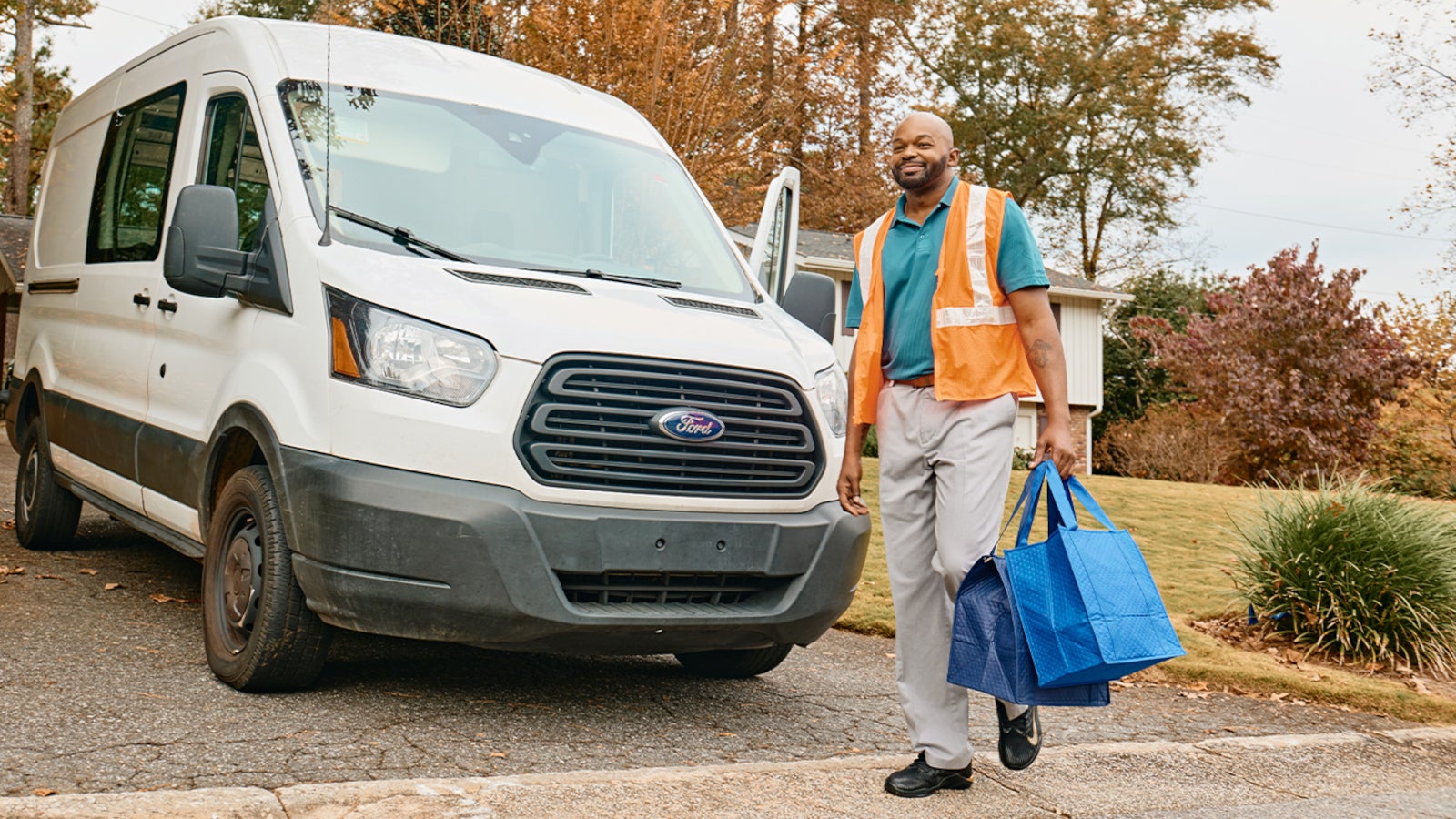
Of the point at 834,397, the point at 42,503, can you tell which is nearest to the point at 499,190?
the point at 834,397

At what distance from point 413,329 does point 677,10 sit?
10.0 meters

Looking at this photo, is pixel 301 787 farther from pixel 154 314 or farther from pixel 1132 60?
pixel 1132 60

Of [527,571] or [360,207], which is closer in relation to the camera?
[527,571]

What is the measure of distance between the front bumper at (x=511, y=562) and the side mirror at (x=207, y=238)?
2.59ft

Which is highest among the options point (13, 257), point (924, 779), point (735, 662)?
point (13, 257)

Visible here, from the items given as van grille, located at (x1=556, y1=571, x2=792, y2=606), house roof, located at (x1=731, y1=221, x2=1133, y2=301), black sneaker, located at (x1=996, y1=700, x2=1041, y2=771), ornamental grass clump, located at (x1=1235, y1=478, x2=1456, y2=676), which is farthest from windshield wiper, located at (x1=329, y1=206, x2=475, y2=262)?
house roof, located at (x1=731, y1=221, x2=1133, y2=301)

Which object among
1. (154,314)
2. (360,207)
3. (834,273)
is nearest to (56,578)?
(154,314)

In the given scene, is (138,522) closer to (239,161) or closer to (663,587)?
(239,161)

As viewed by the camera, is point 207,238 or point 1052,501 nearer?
point 1052,501

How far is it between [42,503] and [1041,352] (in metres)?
5.71

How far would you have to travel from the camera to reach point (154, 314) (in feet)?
18.0

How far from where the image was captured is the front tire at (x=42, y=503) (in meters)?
7.10

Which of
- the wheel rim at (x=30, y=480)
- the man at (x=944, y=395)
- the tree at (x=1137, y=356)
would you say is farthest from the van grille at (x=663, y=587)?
the tree at (x=1137, y=356)

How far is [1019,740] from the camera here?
397 cm
